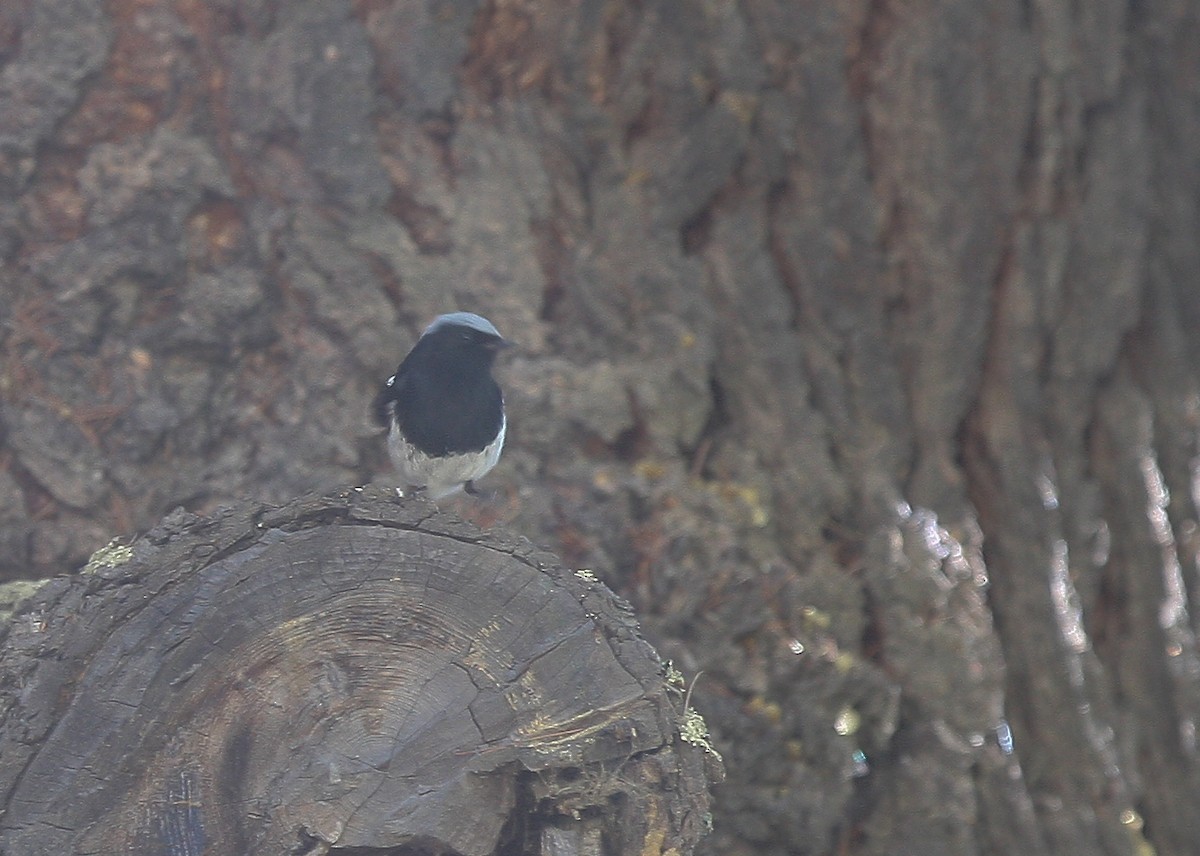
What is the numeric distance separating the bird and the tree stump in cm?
139

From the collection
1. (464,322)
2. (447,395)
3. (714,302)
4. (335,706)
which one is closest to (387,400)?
(447,395)

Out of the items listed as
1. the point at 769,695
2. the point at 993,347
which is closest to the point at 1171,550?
the point at 993,347

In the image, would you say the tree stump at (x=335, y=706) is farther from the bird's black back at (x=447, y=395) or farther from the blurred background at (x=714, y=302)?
the bird's black back at (x=447, y=395)

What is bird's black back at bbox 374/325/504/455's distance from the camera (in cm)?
328

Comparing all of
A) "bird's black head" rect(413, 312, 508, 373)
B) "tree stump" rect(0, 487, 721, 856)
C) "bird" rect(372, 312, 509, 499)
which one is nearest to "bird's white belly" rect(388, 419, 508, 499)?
"bird" rect(372, 312, 509, 499)

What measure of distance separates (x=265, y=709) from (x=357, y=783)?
172 mm

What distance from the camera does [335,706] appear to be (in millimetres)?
1820

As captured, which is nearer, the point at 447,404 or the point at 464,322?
the point at 464,322

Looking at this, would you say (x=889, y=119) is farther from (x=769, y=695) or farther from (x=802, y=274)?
(x=769, y=695)

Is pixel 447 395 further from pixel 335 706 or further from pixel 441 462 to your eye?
pixel 335 706

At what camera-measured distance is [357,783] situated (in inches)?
70.1

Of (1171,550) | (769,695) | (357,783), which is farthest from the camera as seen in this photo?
(1171,550)

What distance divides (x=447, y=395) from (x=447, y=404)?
3 cm

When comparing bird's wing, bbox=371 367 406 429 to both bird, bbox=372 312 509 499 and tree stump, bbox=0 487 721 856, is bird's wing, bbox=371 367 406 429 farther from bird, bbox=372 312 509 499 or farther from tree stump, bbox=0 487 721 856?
tree stump, bbox=0 487 721 856
